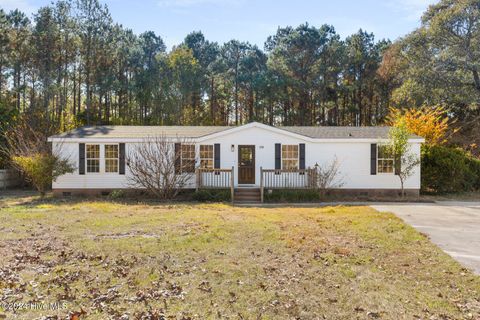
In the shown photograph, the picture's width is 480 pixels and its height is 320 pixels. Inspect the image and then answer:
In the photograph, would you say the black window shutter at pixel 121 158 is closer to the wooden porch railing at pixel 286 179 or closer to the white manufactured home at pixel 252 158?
the white manufactured home at pixel 252 158

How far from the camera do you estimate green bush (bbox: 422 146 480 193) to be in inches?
663

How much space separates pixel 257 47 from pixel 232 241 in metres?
31.4

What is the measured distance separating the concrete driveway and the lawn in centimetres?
34

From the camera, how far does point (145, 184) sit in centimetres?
1531

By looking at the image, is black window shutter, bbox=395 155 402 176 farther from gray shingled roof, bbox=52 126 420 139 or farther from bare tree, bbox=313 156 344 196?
bare tree, bbox=313 156 344 196

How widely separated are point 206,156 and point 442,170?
11.2 m

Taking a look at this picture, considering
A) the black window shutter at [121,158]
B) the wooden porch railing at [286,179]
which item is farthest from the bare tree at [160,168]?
the wooden porch railing at [286,179]

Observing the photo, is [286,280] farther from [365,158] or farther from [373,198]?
[365,158]

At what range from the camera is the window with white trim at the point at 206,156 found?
16.5m

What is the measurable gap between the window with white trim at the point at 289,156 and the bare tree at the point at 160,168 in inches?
172

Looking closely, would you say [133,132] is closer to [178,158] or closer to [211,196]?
[178,158]

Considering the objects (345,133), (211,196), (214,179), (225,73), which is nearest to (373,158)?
(345,133)

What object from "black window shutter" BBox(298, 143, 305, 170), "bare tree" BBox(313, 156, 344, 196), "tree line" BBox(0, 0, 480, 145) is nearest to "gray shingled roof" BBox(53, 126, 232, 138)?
"black window shutter" BBox(298, 143, 305, 170)

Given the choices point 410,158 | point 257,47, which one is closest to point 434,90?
point 410,158
